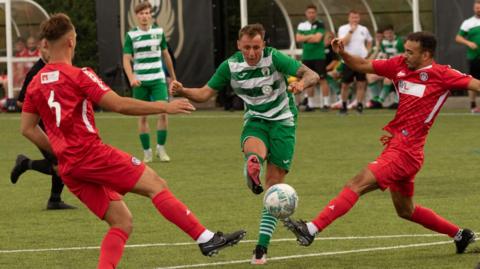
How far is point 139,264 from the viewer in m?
10.1

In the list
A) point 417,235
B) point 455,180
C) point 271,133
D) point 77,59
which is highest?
point 271,133

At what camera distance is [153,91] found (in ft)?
60.1

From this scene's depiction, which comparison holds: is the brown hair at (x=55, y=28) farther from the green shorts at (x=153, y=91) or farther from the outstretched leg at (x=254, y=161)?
the green shorts at (x=153, y=91)

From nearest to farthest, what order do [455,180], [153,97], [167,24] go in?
[455,180], [153,97], [167,24]

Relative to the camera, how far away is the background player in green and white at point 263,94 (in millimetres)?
10289

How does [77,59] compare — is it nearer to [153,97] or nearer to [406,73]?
[153,97]

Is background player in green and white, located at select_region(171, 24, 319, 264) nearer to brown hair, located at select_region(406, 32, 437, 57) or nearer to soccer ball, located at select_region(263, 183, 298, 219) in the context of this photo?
soccer ball, located at select_region(263, 183, 298, 219)

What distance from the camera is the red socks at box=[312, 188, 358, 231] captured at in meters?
9.68

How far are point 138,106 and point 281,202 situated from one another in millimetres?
1635

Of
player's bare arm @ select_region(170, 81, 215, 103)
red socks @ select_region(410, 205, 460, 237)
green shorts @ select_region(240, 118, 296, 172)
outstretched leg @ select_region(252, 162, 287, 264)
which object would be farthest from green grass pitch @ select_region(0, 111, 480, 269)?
player's bare arm @ select_region(170, 81, 215, 103)

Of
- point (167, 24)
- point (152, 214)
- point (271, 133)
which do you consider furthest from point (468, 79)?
point (167, 24)

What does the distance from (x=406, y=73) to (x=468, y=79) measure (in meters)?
0.48

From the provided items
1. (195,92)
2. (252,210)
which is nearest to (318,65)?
(252,210)

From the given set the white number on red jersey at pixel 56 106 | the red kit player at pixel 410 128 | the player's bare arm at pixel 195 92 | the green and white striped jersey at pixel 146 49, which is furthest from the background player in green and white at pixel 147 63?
the white number on red jersey at pixel 56 106
